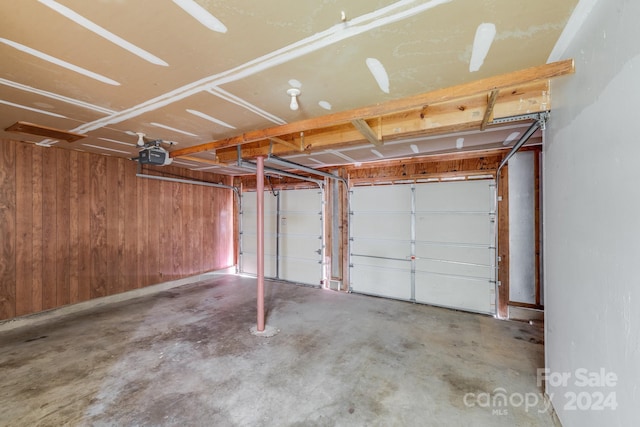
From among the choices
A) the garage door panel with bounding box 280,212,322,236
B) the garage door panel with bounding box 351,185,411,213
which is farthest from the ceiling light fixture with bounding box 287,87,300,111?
the garage door panel with bounding box 280,212,322,236

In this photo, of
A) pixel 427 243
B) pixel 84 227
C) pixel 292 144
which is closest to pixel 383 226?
pixel 427 243

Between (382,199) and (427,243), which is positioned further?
(382,199)

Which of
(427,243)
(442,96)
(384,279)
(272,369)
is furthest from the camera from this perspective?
(384,279)

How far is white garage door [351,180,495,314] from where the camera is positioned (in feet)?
12.7

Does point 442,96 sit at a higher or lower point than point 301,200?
higher

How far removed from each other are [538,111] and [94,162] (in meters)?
5.62

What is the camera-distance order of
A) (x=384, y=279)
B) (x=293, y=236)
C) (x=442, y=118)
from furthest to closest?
(x=293, y=236)
(x=384, y=279)
(x=442, y=118)

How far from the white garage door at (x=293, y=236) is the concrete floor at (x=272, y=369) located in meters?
1.56

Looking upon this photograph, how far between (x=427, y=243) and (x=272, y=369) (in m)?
3.03

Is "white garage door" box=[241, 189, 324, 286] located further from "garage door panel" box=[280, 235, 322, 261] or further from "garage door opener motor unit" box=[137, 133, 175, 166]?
"garage door opener motor unit" box=[137, 133, 175, 166]

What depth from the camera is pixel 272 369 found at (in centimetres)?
243

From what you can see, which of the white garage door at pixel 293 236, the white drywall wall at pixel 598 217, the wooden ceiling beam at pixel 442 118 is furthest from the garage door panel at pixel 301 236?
the white drywall wall at pixel 598 217

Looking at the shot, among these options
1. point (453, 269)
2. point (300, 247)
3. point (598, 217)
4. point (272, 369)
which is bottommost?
point (272, 369)

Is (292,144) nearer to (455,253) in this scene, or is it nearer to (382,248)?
(382,248)
